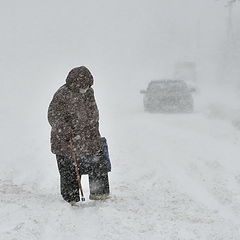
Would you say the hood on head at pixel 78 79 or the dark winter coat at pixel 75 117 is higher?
the hood on head at pixel 78 79

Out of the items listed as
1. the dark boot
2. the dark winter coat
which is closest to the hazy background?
the dark boot

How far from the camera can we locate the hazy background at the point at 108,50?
3484 centimetres

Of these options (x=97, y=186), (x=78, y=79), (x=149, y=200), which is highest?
(x=78, y=79)

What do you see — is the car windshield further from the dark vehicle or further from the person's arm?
the person's arm

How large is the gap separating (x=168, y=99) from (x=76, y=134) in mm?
15364

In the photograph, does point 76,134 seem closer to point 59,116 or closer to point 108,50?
point 59,116

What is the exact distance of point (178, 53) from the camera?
73.0 m

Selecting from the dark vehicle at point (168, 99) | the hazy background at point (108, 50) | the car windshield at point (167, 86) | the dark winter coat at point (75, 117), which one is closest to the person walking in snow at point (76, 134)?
the dark winter coat at point (75, 117)

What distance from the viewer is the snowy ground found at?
6.24 meters

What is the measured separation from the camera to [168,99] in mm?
22672

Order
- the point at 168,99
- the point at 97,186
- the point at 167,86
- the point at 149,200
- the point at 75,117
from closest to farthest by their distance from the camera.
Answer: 1. the point at 75,117
2. the point at 97,186
3. the point at 149,200
4. the point at 168,99
5. the point at 167,86

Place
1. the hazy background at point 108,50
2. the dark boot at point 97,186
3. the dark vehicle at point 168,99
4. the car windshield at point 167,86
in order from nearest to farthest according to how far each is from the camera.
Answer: the dark boot at point 97,186 < the dark vehicle at point 168,99 < the car windshield at point 167,86 < the hazy background at point 108,50

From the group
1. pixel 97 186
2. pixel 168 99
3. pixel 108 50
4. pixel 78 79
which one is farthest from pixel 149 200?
pixel 108 50

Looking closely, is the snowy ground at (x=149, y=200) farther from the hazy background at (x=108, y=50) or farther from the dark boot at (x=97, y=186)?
the hazy background at (x=108, y=50)
